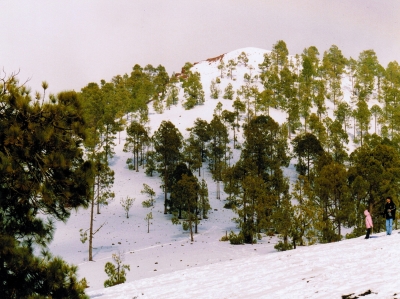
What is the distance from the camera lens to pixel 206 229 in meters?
46.5

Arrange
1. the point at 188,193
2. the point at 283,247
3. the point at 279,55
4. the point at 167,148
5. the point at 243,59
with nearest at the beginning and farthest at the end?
the point at 283,247
the point at 188,193
the point at 167,148
the point at 279,55
the point at 243,59

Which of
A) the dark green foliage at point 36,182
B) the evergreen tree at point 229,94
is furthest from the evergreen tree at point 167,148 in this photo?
the dark green foliage at point 36,182

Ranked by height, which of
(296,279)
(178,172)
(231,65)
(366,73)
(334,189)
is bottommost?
(296,279)

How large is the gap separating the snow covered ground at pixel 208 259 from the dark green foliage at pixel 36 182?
5547mm

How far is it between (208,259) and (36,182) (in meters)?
26.4

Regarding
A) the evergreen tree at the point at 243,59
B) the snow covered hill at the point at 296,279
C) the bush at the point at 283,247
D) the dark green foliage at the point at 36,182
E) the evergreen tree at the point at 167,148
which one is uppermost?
the evergreen tree at the point at 243,59

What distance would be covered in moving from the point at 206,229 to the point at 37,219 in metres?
40.0

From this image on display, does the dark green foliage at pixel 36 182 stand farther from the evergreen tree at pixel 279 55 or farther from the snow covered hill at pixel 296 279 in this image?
the evergreen tree at pixel 279 55

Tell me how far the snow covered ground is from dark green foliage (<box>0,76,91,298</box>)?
18.2ft

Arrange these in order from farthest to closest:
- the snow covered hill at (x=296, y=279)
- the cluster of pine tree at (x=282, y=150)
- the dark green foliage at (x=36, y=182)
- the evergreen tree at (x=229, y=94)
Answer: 1. the evergreen tree at (x=229, y=94)
2. the cluster of pine tree at (x=282, y=150)
3. the snow covered hill at (x=296, y=279)
4. the dark green foliage at (x=36, y=182)

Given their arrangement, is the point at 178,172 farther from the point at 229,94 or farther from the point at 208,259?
the point at 229,94

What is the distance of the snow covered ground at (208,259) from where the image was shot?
379 inches

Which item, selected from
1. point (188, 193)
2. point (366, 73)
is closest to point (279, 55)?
point (366, 73)

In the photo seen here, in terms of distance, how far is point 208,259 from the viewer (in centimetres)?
3114
